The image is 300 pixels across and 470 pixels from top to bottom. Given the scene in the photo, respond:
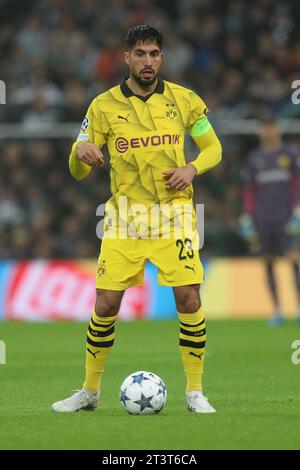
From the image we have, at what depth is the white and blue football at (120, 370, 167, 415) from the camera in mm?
7324

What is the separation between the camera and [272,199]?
15.4m

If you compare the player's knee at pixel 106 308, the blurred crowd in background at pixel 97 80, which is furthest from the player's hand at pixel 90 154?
the blurred crowd in background at pixel 97 80

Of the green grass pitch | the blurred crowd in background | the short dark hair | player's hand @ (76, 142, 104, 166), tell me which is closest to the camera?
the green grass pitch

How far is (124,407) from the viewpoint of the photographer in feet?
24.7

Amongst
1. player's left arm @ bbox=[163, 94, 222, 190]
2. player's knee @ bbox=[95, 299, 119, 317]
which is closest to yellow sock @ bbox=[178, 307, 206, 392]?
player's knee @ bbox=[95, 299, 119, 317]

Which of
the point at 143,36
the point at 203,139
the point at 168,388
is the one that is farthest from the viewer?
the point at 168,388

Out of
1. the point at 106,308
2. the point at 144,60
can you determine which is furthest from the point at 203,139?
the point at 106,308

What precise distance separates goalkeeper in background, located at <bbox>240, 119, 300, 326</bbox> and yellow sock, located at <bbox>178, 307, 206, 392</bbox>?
756 centimetres

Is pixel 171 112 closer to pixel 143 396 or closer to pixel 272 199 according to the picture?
pixel 143 396

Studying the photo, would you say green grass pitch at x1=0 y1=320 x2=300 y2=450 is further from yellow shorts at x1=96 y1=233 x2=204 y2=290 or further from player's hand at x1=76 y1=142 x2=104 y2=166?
player's hand at x1=76 y1=142 x2=104 y2=166

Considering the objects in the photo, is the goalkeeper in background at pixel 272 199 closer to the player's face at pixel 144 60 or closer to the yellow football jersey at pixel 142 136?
the yellow football jersey at pixel 142 136

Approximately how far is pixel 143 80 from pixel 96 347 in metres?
1.69
